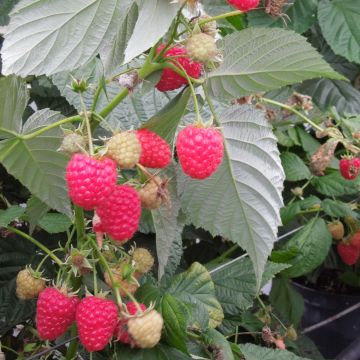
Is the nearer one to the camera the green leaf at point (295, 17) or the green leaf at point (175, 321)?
the green leaf at point (175, 321)

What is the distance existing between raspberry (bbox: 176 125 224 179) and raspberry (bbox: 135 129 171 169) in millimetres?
21

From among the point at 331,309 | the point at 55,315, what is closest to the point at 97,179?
the point at 55,315

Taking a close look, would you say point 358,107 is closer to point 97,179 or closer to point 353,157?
point 353,157

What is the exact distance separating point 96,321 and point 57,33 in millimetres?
244

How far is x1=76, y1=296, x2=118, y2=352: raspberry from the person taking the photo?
0.54 m

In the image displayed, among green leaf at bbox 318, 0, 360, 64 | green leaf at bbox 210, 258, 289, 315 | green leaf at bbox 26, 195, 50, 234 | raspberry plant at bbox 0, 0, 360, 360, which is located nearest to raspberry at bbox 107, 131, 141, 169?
raspberry plant at bbox 0, 0, 360, 360

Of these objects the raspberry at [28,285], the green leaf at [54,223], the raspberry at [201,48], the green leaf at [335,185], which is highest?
the raspberry at [201,48]

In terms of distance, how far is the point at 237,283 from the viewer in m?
0.77

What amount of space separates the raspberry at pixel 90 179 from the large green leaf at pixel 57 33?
0.07 metres

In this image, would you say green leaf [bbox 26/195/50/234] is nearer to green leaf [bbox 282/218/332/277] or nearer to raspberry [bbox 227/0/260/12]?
raspberry [bbox 227/0/260/12]

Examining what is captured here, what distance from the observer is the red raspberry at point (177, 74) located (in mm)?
518

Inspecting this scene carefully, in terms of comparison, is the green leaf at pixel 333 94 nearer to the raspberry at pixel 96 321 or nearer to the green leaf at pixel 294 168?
the green leaf at pixel 294 168

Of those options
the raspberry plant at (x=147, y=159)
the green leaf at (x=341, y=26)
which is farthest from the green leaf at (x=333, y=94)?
the raspberry plant at (x=147, y=159)

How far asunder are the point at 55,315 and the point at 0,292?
27 centimetres
